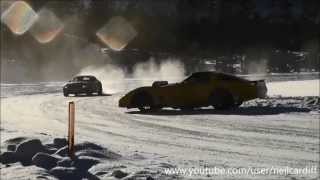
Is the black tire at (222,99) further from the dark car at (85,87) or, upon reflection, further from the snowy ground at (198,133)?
the dark car at (85,87)

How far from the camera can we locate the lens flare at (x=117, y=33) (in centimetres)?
9241

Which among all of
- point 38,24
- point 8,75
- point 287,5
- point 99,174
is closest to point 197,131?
point 99,174

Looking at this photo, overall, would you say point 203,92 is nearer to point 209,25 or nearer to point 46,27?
point 46,27

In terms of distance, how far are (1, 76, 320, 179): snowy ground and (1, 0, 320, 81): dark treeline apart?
64163mm

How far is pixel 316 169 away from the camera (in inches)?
356

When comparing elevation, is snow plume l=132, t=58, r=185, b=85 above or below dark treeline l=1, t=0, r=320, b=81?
below

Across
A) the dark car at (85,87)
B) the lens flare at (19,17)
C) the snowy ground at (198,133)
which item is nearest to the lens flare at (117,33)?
the lens flare at (19,17)

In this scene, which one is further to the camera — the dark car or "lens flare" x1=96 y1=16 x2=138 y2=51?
"lens flare" x1=96 y1=16 x2=138 y2=51

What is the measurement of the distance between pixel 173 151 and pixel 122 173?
8.93 ft

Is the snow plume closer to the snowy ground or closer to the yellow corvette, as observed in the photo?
the snowy ground

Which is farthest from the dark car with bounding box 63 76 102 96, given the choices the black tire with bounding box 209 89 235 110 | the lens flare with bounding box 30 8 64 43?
the lens flare with bounding box 30 8 64 43

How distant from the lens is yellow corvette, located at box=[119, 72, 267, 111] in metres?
19.2

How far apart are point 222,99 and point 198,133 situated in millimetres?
5826

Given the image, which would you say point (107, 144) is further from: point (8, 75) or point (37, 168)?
point (8, 75)
